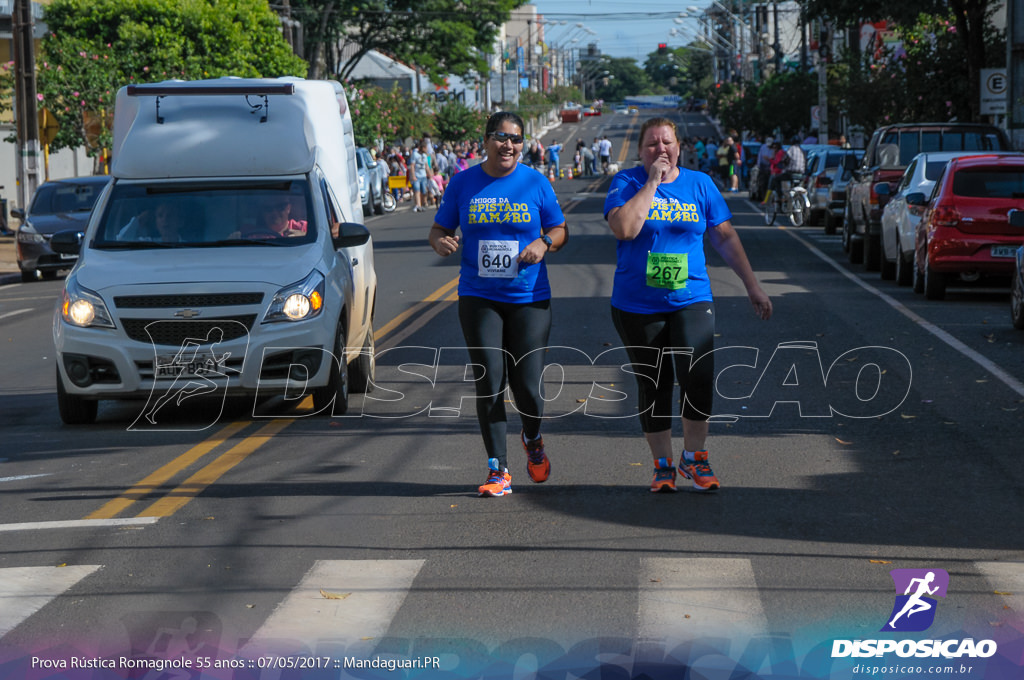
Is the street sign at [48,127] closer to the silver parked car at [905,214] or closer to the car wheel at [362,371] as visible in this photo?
the silver parked car at [905,214]

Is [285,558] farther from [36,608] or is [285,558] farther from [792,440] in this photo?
[792,440]

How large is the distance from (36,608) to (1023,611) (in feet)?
12.0

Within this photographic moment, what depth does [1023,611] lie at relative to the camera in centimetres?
584

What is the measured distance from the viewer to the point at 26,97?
3275cm

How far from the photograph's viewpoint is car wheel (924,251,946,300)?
60.8ft

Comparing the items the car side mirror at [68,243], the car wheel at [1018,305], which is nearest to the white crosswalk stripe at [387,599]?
the car side mirror at [68,243]

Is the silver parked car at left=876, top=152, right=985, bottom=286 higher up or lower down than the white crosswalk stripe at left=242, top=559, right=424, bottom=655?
higher up

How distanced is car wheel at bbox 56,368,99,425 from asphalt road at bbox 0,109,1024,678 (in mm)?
133

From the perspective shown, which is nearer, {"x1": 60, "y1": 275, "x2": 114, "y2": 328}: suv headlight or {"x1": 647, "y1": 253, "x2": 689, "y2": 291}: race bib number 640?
{"x1": 647, "y1": 253, "x2": 689, "y2": 291}: race bib number 640

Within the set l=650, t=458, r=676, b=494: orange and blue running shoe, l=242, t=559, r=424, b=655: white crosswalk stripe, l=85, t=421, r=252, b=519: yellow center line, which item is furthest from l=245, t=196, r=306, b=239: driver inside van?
l=242, t=559, r=424, b=655: white crosswalk stripe

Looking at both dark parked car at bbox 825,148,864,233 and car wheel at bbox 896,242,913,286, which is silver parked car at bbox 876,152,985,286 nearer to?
car wheel at bbox 896,242,913,286

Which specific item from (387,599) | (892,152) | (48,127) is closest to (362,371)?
(387,599)

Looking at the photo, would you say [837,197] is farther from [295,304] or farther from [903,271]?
[295,304]

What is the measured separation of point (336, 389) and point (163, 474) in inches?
85.9
